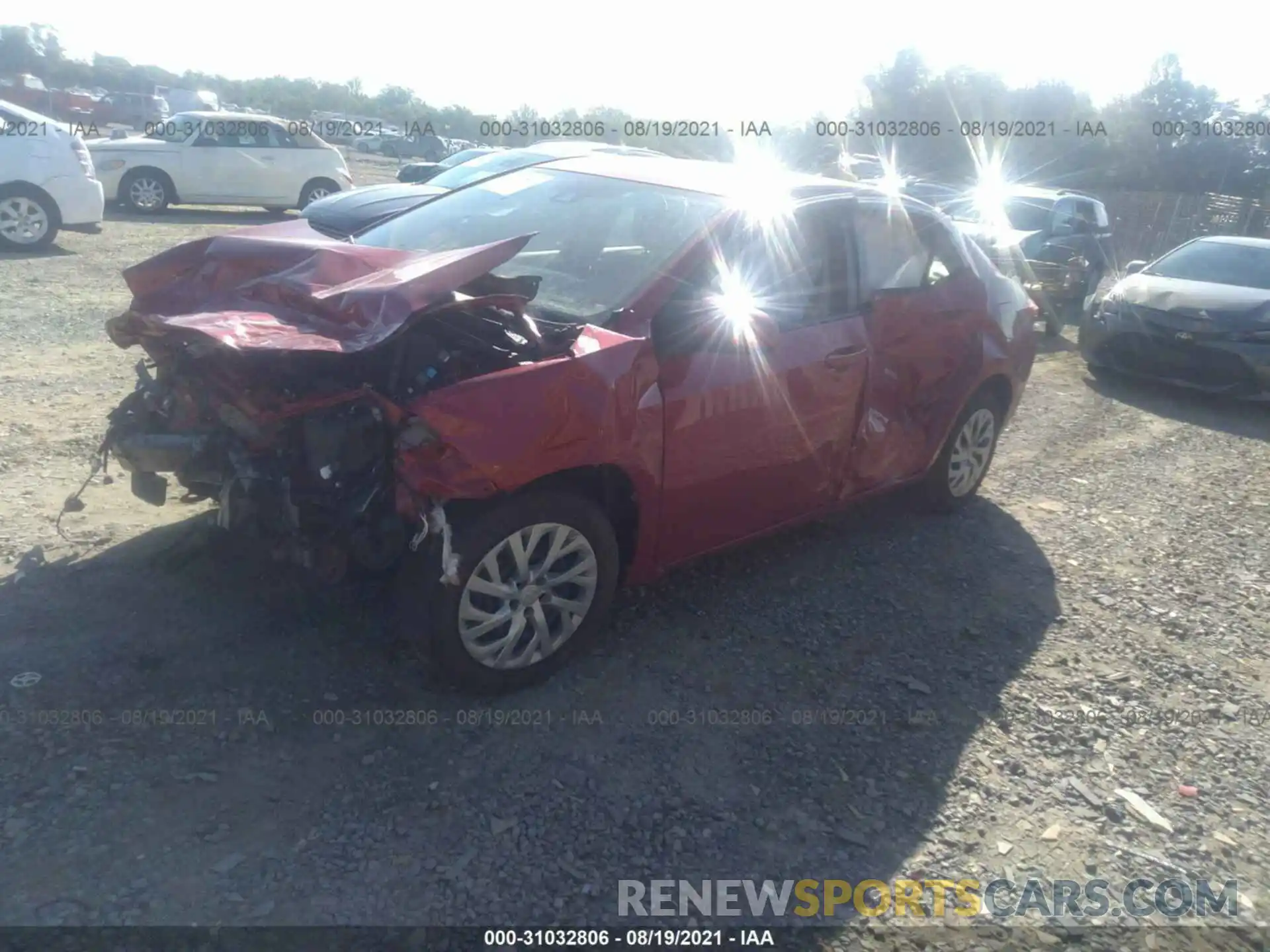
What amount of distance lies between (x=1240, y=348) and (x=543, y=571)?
24.2ft

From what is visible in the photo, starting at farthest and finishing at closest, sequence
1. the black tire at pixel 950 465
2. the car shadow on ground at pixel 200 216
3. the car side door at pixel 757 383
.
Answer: the car shadow on ground at pixel 200 216
the black tire at pixel 950 465
the car side door at pixel 757 383

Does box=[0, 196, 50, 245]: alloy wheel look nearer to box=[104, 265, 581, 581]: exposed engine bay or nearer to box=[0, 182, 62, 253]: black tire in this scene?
box=[0, 182, 62, 253]: black tire

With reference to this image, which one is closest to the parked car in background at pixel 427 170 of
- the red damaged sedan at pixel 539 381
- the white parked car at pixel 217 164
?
the white parked car at pixel 217 164

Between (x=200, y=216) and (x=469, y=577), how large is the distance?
589 inches

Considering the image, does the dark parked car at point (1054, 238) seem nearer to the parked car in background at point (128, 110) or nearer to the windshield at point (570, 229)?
the windshield at point (570, 229)

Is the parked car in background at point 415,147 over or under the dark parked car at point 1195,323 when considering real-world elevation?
over

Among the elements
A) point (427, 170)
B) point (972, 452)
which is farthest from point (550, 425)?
point (427, 170)

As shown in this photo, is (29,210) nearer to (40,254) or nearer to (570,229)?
(40,254)

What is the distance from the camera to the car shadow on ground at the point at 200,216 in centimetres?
1480

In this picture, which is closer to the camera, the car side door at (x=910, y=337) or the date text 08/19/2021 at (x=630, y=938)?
the date text 08/19/2021 at (x=630, y=938)

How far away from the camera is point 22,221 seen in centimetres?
1065

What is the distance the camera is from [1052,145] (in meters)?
34.8

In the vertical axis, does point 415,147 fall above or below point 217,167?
above

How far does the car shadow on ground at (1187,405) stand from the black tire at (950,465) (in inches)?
140
